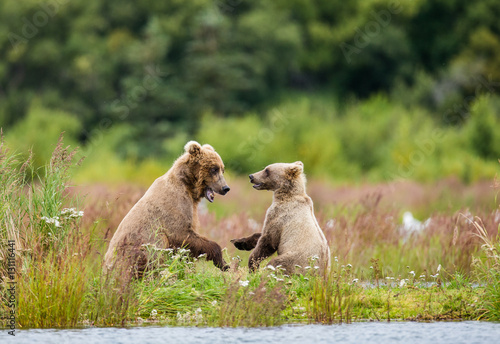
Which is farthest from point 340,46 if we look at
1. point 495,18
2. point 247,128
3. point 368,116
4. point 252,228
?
point 252,228

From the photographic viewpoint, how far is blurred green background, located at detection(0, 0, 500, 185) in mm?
35156

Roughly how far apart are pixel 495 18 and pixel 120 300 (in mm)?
44815

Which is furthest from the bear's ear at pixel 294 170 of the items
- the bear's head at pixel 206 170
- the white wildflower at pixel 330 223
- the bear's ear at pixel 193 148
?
the white wildflower at pixel 330 223

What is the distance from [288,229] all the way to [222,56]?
36.3m

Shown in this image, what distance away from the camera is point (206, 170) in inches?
374

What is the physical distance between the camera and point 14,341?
285 inches

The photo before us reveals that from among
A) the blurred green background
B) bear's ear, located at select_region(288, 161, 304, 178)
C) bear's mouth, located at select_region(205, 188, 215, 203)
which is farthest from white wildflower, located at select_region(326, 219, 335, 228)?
the blurred green background

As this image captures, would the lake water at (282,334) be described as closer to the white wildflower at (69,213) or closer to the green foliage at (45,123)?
the white wildflower at (69,213)

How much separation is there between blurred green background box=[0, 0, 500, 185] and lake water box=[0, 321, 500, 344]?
75.1 ft

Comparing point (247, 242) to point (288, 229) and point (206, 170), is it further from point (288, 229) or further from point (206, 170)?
point (206, 170)

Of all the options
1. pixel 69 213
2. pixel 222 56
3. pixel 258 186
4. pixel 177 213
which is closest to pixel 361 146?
pixel 222 56

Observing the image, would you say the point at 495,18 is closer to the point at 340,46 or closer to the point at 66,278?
the point at 340,46

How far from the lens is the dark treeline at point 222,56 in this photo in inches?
1709

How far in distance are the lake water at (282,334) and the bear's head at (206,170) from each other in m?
1.99
